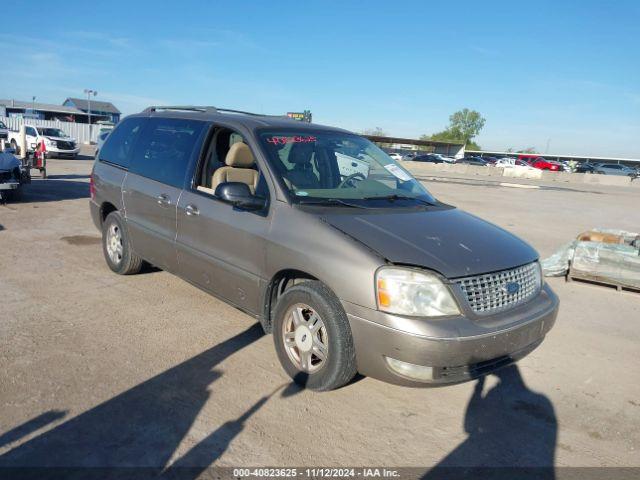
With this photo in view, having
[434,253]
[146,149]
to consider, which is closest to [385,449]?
[434,253]

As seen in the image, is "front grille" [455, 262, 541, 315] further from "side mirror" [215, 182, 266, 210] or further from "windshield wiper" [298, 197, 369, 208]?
"side mirror" [215, 182, 266, 210]

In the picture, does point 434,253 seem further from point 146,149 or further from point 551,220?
point 551,220

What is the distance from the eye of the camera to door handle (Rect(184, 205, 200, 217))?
13.9ft

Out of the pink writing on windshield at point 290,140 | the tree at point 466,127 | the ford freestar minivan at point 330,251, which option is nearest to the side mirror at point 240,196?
the ford freestar minivan at point 330,251

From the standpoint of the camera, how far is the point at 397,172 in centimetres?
465

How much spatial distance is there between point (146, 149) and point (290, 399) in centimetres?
318

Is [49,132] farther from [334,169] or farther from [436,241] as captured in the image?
[436,241]

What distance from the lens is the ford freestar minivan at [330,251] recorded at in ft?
9.72

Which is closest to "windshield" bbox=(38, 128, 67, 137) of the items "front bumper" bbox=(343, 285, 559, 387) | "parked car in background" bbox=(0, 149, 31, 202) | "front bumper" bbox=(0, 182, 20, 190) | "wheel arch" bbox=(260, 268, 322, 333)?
"parked car in background" bbox=(0, 149, 31, 202)

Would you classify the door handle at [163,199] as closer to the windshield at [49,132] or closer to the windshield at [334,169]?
the windshield at [334,169]

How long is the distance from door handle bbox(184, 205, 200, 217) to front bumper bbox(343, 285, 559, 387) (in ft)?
5.83

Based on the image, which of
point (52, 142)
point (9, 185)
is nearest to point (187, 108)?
point (9, 185)

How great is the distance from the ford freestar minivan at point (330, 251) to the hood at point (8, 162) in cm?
633

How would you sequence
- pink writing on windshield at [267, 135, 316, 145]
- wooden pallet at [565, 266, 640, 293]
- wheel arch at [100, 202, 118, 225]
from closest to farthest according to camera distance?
pink writing on windshield at [267, 135, 316, 145] → wheel arch at [100, 202, 118, 225] → wooden pallet at [565, 266, 640, 293]
